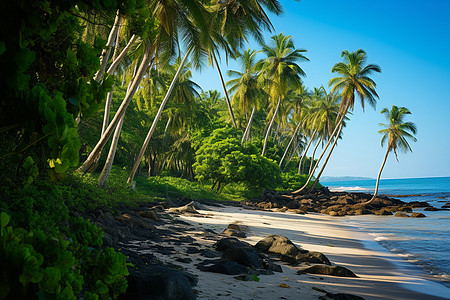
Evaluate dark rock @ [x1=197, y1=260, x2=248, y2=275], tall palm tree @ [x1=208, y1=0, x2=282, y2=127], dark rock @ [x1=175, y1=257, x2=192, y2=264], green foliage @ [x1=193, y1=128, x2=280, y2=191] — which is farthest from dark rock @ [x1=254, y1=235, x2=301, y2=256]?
green foliage @ [x1=193, y1=128, x2=280, y2=191]

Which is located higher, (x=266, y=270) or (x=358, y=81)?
(x=358, y=81)

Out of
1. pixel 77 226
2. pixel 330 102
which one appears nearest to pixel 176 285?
pixel 77 226

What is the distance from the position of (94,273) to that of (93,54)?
1.28m

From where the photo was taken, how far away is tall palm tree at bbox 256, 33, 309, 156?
1096 inches

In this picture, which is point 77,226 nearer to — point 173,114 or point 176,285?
point 176,285

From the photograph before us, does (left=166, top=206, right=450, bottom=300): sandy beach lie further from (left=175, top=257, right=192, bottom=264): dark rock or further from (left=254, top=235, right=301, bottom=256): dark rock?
(left=254, top=235, right=301, bottom=256): dark rock

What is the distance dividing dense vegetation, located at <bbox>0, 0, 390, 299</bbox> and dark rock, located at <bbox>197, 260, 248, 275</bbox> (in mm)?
1496

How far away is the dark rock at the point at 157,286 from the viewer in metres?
3.01

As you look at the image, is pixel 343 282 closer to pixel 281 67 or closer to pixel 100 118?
pixel 100 118

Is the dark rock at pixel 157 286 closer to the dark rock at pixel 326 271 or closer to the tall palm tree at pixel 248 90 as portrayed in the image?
the dark rock at pixel 326 271

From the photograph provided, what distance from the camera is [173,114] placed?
89.6 ft

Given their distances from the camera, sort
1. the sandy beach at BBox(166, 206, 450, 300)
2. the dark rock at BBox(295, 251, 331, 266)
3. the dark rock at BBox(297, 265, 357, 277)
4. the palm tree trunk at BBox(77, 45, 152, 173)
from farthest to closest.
Answer: the palm tree trunk at BBox(77, 45, 152, 173) → the dark rock at BBox(295, 251, 331, 266) → the dark rock at BBox(297, 265, 357, 277) → the sandy beach at BBox(166, 206, 450, 300)

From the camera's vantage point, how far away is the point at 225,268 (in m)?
4.67

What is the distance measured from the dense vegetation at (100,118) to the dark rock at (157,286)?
399 mm
